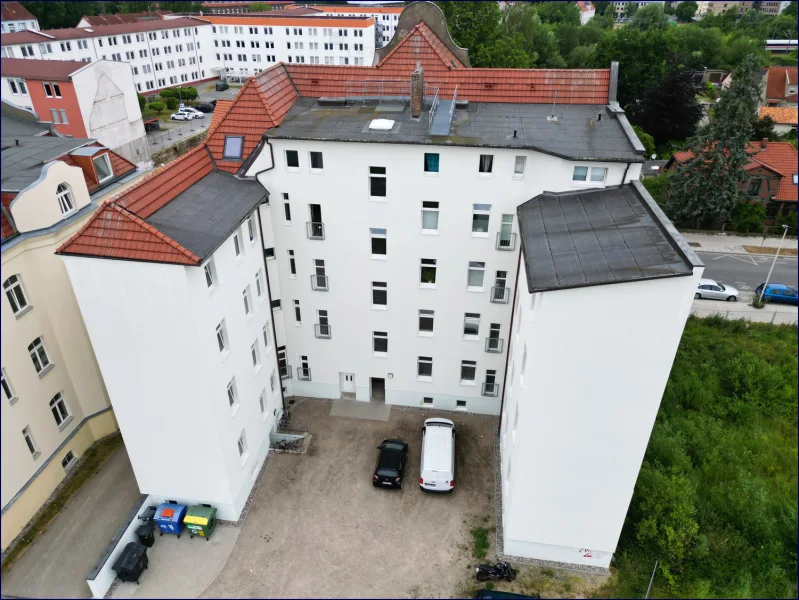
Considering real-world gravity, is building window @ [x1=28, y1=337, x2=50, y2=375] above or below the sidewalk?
above

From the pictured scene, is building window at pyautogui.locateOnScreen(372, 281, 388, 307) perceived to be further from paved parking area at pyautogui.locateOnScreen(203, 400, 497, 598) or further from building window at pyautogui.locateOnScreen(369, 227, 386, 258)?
paved parking area at pyautogui.locateOnScreen(203, 400, 497, 598)

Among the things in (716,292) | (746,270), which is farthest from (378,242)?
(746,270)

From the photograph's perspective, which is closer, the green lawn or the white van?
the green lawn

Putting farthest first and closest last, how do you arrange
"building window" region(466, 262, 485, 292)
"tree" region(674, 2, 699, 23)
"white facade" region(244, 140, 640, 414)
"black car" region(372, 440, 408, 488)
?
1. "tree" region(674, 2, 699, 23)
2. "building window" region(466, 262, 485, 292)
3. "black car" region(372, 440, 408, 488)
4. "white facade" region(244, 140, 640, 414)

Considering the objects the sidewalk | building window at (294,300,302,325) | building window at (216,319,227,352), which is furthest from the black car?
the sidewalk

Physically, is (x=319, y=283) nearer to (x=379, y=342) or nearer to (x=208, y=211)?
(x=379, y=342)
